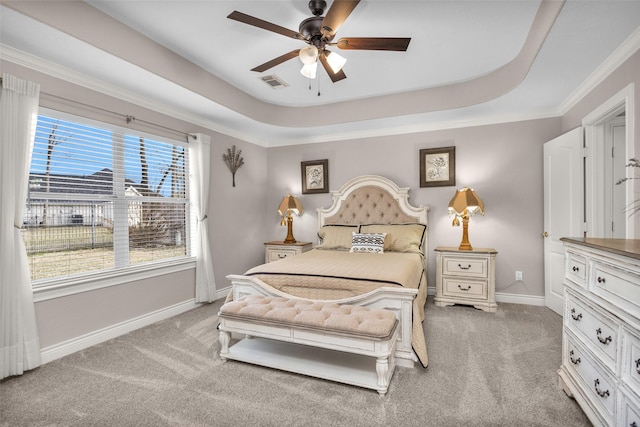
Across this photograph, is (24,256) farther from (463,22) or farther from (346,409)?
(463,22)

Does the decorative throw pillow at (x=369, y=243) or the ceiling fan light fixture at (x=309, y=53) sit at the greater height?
the ceiling fan light fixture at (x=309, y=53)

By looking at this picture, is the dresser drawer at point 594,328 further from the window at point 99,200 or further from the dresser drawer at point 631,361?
the window at point 99,200

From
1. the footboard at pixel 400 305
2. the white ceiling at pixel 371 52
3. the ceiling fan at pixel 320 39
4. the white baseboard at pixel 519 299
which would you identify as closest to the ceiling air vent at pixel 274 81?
the white ceiling at pixel 371 52

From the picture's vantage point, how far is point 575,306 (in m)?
1.81

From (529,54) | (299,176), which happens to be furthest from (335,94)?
(529,54)

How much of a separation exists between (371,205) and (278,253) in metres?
1.54

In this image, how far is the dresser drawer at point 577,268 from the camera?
170 centimetres

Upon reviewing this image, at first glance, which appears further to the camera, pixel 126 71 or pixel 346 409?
pixel 126 71

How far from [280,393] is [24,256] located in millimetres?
2134

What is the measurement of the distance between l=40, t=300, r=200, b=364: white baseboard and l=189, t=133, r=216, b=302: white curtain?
258 millimetres

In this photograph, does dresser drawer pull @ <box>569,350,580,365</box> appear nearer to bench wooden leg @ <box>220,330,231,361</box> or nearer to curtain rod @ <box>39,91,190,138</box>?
bench wooden leg @ <box>220,330,231,361</box>

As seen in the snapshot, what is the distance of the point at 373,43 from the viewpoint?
2139 millimetres

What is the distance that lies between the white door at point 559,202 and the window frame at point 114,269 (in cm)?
424

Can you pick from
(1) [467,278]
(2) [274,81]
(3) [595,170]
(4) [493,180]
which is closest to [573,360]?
(1) [467,278]
